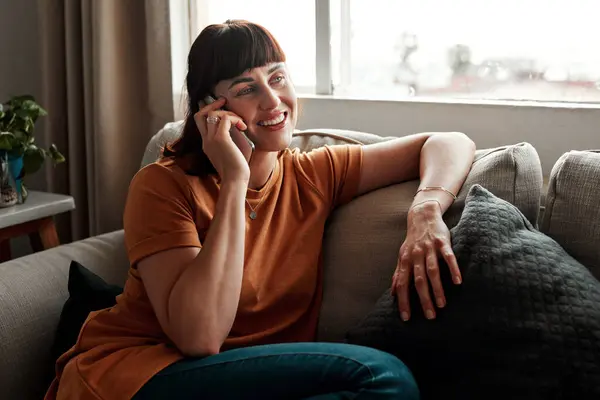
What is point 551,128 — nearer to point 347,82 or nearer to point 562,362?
point 347,82

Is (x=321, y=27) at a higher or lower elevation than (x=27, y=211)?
higher

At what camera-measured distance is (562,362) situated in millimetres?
1286

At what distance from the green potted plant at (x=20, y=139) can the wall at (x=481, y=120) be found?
2.79 ft

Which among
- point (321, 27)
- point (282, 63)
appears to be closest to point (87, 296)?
point (282, 63)

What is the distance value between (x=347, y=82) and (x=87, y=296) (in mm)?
1170

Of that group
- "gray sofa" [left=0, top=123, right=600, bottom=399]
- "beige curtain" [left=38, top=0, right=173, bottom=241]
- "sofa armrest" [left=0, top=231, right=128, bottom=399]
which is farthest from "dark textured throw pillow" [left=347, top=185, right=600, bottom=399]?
"beige curtain" [left=38, top=0, right=173, bottom=241]

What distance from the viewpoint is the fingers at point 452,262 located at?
139cm

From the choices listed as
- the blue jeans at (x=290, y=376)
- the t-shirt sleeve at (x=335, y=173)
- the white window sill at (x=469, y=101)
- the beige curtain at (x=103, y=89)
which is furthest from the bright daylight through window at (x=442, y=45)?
the blue jeans at (x=290, y=376)

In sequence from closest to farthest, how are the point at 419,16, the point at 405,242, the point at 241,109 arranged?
the point at 405,242, the point at 241,109, the point at 419,16

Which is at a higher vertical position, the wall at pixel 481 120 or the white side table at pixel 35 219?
the wall at pixel 481 120

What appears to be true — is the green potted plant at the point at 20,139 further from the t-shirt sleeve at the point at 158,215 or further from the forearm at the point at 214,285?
the forearm at the point at 214,285

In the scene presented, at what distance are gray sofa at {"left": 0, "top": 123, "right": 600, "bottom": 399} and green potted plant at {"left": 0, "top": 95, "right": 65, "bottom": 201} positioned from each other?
613 mm

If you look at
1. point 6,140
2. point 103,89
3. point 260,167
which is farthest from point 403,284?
point 103,89

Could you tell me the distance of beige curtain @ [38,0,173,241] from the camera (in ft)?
8.54
